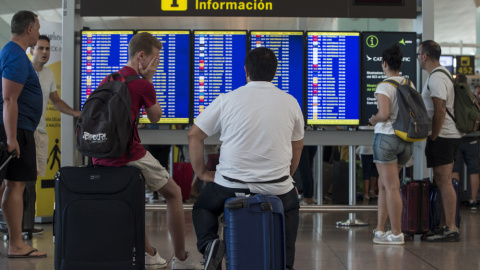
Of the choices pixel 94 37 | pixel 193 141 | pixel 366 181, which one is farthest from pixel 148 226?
pixel 366 181

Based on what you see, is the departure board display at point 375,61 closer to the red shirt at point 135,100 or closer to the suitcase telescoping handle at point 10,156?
the red shirt at point 135,100

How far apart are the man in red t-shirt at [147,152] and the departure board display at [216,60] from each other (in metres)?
2.02

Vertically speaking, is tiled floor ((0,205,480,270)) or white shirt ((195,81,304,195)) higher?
white shirt ((195,81,304,195))

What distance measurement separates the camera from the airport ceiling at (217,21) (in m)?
18.2

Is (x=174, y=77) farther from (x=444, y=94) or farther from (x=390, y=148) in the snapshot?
(x=444, y=94)

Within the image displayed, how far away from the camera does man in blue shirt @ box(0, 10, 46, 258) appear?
4.66 m

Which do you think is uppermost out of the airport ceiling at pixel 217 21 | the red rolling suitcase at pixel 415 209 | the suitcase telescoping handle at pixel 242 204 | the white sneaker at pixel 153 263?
the airport ceiling at pixel 217 21

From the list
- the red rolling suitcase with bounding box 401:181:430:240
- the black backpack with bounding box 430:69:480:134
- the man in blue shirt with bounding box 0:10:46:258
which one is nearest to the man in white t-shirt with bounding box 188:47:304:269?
the man in blue shirt with bounding box 0:10:46:258

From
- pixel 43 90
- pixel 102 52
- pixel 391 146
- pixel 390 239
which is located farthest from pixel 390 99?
pixel 43 90

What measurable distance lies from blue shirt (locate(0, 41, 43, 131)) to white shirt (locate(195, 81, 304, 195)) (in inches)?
73.6

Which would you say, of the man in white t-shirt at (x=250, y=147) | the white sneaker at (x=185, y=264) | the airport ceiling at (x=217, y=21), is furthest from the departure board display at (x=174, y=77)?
the airport ceiling at (x=217, y=21)

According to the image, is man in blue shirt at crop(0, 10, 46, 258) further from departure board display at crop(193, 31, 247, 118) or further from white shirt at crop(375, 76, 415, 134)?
white shirt at crop(375, 76, 415, 134)

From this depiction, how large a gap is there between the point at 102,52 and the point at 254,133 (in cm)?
→ 323

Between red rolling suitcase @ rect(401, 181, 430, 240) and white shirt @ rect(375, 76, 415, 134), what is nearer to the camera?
white shirt @ rect(375, 76, 415, 134)
